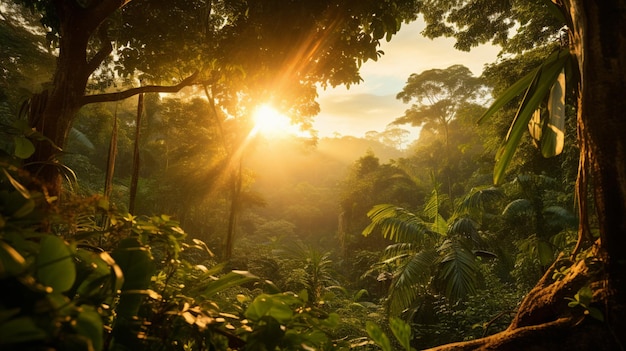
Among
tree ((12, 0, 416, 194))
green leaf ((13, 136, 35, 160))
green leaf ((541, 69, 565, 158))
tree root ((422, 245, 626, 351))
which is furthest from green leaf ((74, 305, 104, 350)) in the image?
green leaf ((541, 69, 565, 158))

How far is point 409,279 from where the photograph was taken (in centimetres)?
711

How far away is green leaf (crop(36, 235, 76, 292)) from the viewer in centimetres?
61

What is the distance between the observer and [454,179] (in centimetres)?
2605

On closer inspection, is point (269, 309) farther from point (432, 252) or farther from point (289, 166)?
point (289, 166)

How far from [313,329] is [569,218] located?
9.11 m

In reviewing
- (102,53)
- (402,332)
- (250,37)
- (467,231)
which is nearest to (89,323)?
(402,332)

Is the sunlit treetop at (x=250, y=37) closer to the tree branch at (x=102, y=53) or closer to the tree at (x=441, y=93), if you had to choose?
the tree branch at (x=102, y=53)

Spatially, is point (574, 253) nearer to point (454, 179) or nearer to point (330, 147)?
point (454, 179)

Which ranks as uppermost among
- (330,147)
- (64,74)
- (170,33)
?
(330,147)

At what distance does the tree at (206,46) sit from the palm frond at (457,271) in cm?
427

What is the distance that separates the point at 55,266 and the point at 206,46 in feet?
15.3

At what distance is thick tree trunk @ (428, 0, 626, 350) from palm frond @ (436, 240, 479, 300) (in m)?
5.75

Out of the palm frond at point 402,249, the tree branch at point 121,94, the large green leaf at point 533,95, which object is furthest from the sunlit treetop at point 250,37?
the palm frond at point 402,249

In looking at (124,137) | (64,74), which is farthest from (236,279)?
(124,137)
